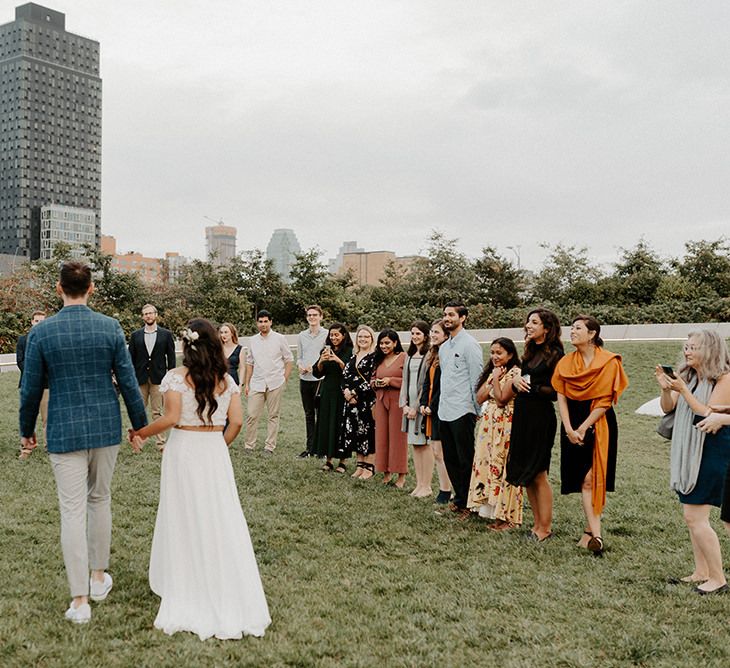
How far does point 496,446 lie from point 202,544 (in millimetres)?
3327

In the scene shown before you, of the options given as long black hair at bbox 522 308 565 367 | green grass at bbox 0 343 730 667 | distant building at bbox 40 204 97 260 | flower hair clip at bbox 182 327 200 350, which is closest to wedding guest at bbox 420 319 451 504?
green grass at bbox 0 343 730 667

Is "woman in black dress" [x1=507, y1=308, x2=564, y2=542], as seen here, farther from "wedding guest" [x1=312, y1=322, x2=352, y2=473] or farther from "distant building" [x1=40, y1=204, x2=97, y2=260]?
"distant building" [x1=40, y1=204, x2=97, y2=260]

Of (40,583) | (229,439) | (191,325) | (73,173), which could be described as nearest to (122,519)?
(40,583)

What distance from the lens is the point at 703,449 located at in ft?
16.9

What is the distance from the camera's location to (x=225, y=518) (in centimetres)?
439

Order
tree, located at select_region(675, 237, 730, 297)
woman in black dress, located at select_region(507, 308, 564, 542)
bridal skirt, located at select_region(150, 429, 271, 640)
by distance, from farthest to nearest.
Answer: tree, located at select_region(675, 237, 730, 297)
woman in black dress, located at select_region(507, 308, 564, 542)
bridal skirt, located at select_region(150, 429, 271, 640)

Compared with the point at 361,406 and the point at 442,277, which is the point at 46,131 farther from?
the point at 361,406

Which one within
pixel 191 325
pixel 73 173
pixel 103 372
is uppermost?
pixel 73 173

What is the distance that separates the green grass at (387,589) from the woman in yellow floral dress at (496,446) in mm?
235

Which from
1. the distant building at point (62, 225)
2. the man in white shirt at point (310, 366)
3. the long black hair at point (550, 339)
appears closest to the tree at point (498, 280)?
the man in white shirt at point (310, 366)

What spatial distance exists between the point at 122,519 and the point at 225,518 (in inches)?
106

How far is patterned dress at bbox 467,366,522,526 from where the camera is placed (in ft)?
22.3

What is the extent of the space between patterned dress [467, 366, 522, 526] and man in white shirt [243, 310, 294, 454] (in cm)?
406

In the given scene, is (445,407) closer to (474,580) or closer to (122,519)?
(474,580)
